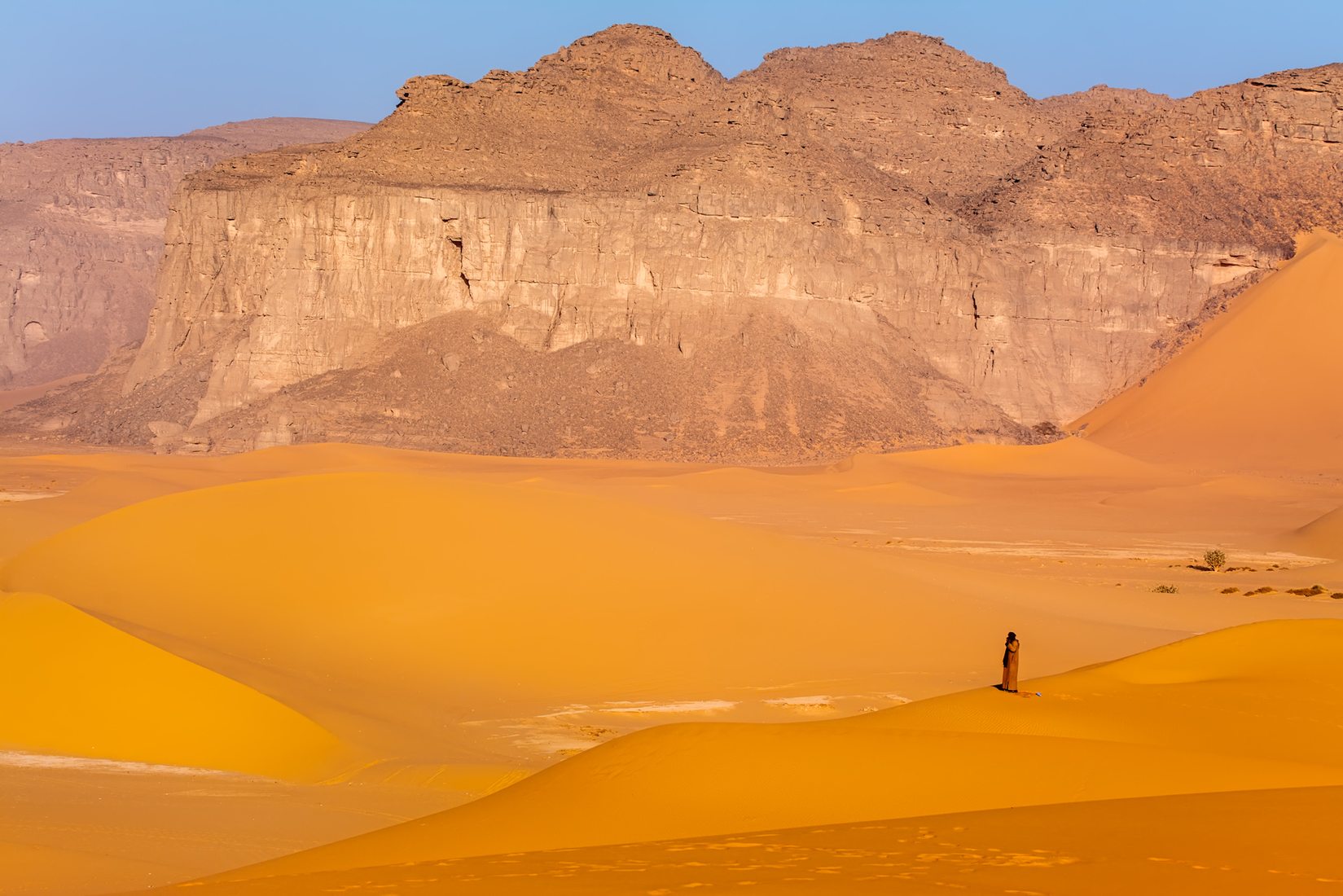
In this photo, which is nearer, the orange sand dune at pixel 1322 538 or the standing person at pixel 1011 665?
the standing person at pixel 1011 665

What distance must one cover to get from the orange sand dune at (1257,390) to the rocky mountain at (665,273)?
253 centimetres

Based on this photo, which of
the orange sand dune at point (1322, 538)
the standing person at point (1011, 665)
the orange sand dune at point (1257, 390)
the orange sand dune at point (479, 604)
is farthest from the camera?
the orange sand dune at point (1257, 390)

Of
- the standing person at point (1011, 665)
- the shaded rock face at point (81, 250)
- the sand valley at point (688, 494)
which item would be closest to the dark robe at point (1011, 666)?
the standing person at point (1011, 665)

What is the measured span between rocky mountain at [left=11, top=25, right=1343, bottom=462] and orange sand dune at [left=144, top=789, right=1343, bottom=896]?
5211 cm

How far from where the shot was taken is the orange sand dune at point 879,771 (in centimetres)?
992

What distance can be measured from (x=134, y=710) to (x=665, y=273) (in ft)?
180

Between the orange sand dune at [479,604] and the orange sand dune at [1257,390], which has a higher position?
the orange sand dune at [1257,390]

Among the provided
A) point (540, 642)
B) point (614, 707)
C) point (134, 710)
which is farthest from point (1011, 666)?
point (134, 710)

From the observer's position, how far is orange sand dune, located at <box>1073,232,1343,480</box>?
224 feet

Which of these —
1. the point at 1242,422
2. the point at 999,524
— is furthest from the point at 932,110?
the point at 999,524

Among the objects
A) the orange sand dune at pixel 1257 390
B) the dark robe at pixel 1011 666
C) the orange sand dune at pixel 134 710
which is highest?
the orange sand dune at pixel 1257 390

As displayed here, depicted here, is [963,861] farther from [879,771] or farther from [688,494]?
[688,494]

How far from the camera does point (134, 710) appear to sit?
14.0 m

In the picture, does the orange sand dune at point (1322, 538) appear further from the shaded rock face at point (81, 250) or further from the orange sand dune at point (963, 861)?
the shaded rock face at point (81, 250)
